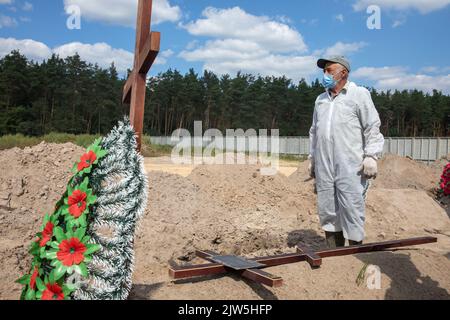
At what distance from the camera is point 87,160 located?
2262 mm

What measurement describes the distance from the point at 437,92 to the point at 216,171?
65.5 metres

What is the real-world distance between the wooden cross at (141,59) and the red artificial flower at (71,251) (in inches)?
23.9

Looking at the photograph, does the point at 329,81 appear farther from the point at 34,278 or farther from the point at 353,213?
the point at 34,278

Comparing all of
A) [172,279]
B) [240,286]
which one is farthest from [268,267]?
[172,279]

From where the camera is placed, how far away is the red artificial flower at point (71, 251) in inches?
82.7

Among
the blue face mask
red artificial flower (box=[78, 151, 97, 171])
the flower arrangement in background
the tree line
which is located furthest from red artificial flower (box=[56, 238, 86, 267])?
the tree line

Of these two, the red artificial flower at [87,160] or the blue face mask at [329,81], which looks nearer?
the red artificial flower at [87,160]

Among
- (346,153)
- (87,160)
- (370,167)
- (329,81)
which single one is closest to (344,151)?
(346,153)

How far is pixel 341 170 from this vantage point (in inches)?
159

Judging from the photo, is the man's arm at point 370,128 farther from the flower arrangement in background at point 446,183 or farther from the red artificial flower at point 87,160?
the flower arrangement in background at point 446,183

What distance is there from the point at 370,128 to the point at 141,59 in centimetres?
241

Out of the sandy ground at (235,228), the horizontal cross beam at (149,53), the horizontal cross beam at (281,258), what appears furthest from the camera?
the sandy ground at (235,228)

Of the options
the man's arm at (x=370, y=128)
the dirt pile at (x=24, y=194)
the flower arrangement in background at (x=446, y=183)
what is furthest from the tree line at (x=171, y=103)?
the man's arm at (x=370, y=128)

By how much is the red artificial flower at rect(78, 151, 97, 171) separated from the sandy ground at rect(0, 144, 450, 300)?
2.85 ft
